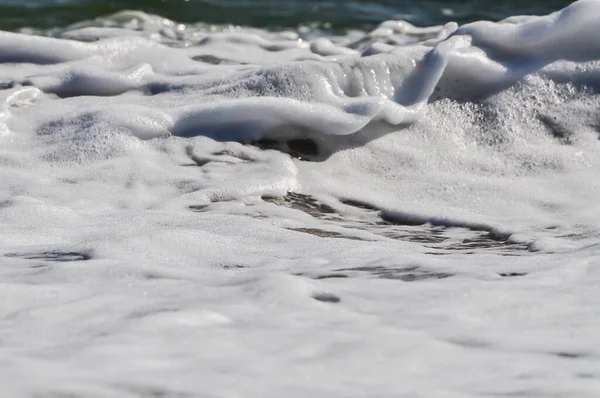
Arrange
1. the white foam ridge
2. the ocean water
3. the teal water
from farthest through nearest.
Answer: the teal water, the white foam ridge, the ocean water

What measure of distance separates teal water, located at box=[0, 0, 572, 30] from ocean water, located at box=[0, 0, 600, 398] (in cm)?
155

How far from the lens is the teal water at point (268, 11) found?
7172 millimetres

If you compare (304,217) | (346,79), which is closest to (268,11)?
(346,79)

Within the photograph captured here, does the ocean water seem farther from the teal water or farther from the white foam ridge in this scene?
the teal water

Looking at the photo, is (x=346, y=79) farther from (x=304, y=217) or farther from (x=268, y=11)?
(x=268, y=11)

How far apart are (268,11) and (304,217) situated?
4.76 metres

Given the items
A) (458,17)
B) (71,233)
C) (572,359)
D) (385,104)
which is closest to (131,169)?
(71,233)

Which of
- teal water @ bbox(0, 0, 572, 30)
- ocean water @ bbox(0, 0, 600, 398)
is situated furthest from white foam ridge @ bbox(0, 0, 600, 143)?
teal water @ bbox(0, 0, 572, 30)

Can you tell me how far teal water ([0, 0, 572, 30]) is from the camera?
7.17 meters

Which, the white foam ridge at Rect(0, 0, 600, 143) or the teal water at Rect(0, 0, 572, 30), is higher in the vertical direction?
the teal water at Rect(0, 0, 572, 30)

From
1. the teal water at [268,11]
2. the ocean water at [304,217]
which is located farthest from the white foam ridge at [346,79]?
the teal water at [268,11]

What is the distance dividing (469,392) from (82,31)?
5147 millimetres

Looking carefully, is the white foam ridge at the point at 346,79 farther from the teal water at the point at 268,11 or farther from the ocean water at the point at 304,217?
the teal water at the point at 268,11

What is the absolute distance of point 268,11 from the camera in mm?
7715
